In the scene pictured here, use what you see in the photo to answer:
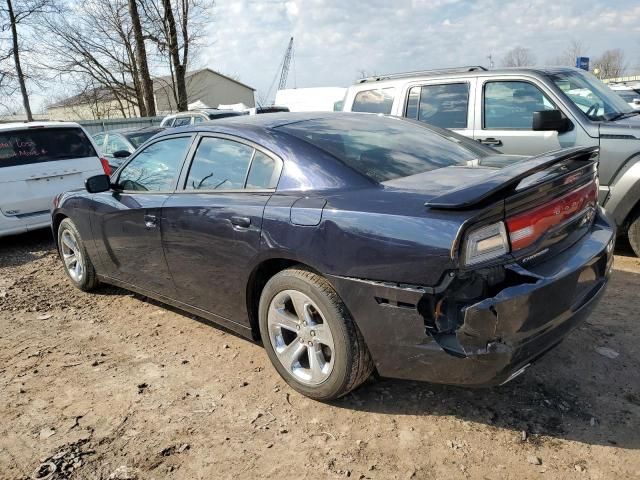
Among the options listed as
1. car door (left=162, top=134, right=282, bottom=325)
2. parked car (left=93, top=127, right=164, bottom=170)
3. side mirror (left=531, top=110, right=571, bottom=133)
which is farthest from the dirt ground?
parked car (left=93, top=127, right=164, bottom=170)

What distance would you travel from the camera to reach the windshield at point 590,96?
525cm

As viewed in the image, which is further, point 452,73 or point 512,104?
point 452,73

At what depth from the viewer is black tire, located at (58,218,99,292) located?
15.8 ft

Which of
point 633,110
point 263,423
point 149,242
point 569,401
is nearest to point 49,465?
point 263,423

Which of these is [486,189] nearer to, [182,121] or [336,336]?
[336,336]

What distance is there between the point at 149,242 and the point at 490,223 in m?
2.50

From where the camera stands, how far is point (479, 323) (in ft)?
7.32

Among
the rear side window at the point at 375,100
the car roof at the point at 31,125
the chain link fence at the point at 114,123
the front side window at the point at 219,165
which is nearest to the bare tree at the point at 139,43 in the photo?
the chain link fence at the point at 114,123

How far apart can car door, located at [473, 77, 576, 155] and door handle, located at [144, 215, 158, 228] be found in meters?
3.60

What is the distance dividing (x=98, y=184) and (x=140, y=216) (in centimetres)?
74

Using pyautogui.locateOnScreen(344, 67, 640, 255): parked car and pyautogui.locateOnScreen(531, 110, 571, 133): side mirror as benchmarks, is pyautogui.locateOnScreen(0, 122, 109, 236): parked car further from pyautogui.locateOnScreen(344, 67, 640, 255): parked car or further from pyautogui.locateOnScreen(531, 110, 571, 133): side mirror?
pyautogui.locateOnScreen(531, 110, 571, 133): side mirror

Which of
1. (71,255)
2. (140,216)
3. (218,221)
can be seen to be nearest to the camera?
(218,221)

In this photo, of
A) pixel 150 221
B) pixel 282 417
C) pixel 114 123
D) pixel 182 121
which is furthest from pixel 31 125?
pixel 114 123

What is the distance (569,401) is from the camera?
2.78 meters
